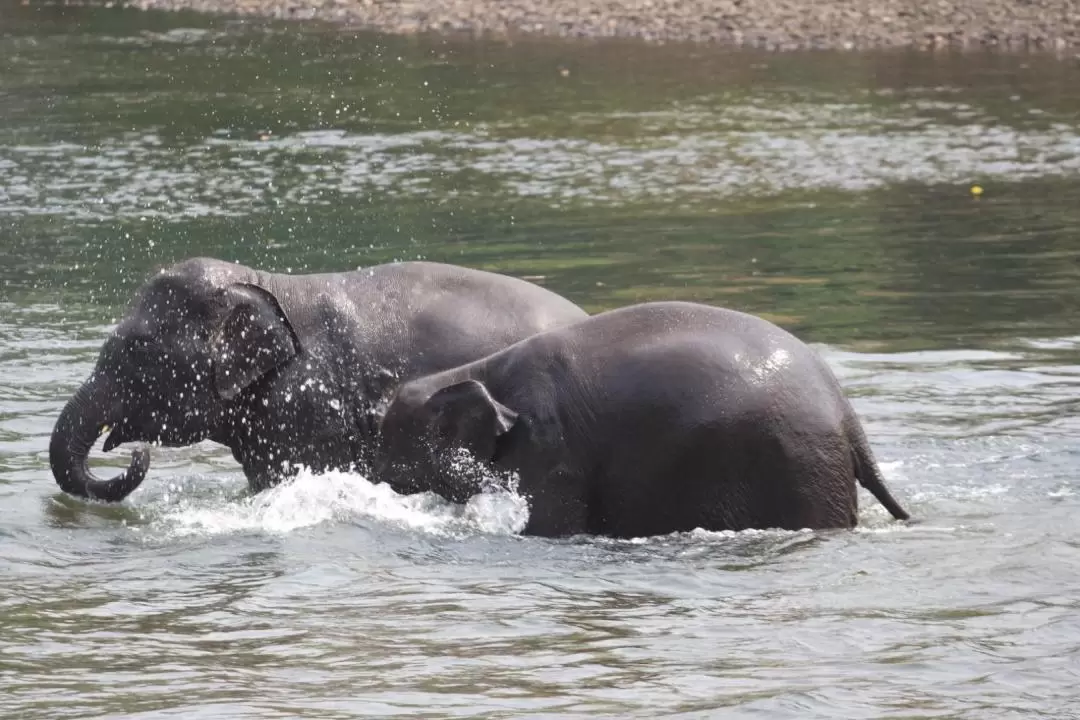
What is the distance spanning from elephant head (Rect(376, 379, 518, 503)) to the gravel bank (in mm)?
21900

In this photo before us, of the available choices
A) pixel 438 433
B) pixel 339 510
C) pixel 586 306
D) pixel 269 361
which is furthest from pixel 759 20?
pixel 438 433

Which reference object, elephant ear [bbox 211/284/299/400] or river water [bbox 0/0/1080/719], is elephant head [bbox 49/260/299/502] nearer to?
elephant ear [bbox 211/284/299/400]

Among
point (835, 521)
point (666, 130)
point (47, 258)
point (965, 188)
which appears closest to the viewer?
point (835, 521)

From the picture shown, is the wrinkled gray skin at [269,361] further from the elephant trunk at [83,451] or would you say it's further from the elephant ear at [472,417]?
the elephant ear at [472,417]

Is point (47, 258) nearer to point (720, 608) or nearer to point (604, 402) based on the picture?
point (604, 402)

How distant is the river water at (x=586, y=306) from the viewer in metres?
7.39

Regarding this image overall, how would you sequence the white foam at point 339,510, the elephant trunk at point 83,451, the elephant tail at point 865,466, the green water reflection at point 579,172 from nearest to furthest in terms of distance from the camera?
the elephant tail at point 865,466 < the white foam at point 339,510 < the elephant trunk at point 83,451 < the green water reflection at point 579,172

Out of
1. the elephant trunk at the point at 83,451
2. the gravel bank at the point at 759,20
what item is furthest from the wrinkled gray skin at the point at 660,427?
the gravel bank at the point at 759,20

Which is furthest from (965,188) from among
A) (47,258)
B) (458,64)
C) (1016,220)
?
(458,64)

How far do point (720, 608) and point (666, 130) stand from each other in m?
16.4

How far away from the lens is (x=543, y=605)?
8.22 meters

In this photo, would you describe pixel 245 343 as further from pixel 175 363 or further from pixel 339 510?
pixel 339 510

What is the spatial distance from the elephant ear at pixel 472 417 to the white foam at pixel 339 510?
0.80 feet

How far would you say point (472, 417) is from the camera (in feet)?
30.0
